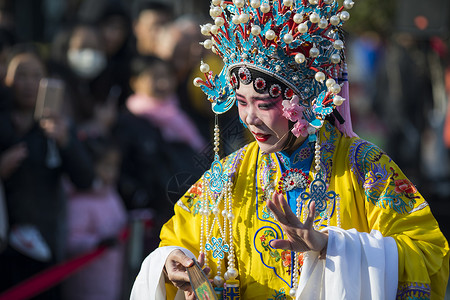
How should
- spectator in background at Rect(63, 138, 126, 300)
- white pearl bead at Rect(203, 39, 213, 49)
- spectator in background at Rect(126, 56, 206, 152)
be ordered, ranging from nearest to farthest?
white pearl bead at Rect(203, 39, 213, 49), spectator in background at Rect(63, 138, 126, 300), spectator in background at Rect(126, 56, 206, 152)

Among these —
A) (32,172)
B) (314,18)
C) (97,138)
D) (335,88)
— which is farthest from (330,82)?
(97,138)

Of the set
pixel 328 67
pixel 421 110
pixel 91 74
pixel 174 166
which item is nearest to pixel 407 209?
pixel 328 67

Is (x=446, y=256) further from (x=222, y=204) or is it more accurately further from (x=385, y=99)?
(x=385, y=99)

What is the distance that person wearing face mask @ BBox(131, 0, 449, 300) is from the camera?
3.59 m

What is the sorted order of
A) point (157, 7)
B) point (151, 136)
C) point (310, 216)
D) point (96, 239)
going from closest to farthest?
point (310, 216) < point (96, 239) < point (151, 136) < point (157, 7)

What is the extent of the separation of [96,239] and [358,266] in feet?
12.7

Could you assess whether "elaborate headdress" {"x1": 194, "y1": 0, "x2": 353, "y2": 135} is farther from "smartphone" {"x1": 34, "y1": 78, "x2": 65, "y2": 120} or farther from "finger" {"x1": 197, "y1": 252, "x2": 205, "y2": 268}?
"smartphone" {"x1": 34, "y1": 78, "x2": 65, "y2": 120}

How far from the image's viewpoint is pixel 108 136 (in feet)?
26.0

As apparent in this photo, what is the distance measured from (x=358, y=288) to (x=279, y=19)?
1111mm

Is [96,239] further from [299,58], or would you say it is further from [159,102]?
[299,58]

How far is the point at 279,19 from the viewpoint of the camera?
3.65 m

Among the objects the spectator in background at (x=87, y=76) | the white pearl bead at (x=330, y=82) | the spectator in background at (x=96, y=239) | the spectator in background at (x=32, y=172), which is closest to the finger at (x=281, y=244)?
the white pearl bead at (x=330, y=82)

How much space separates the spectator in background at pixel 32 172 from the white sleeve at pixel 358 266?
3320mm

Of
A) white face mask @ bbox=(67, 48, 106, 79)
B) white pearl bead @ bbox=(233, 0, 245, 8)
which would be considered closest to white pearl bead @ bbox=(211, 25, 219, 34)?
white pearl bead @ bbox=(233, 0, 245, 8)
